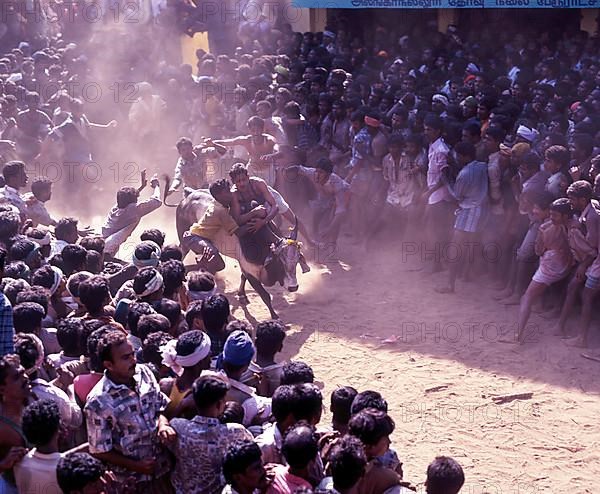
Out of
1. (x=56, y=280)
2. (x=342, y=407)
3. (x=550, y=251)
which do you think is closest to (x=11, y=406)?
(x=342, y=407)

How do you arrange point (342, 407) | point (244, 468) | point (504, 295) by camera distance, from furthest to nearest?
point (504, 295) < point (342, 407) < point (244, 468)

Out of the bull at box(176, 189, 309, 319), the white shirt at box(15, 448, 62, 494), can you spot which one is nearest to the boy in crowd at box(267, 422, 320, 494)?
the white shirt at box(15, 448, 62, 494)

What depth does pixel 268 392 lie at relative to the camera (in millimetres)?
4938

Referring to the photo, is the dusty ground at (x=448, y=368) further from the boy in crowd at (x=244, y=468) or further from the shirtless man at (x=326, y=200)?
the boy in crowd at (x=244, y=468)

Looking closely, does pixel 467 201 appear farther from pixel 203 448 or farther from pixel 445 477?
pixel 203 448

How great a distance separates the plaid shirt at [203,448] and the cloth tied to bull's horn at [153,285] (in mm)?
1794

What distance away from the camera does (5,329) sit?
4273mm

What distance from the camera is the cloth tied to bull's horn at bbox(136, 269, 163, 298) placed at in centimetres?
551

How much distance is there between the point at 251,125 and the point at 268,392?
5076mm

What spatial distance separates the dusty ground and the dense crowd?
307 millimetres

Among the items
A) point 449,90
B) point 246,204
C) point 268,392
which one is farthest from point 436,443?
point 449,90

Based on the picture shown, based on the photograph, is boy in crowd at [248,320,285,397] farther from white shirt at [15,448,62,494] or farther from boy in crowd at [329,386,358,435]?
white shirt at [15,448,62,494]

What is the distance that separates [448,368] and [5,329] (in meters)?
3.96

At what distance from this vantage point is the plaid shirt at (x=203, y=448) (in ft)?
12.3
